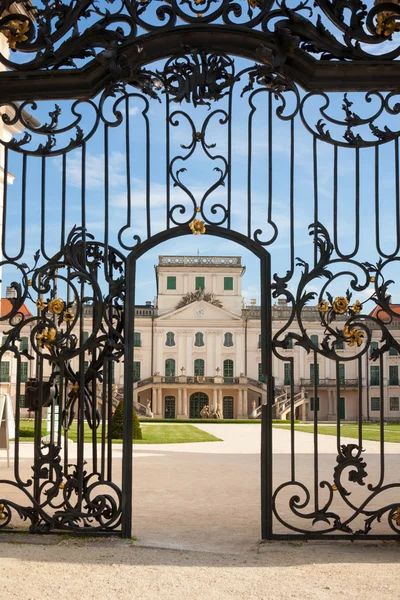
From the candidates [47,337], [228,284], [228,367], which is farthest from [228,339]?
[47,337]

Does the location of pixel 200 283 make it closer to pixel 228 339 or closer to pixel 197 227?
pixel 228 339

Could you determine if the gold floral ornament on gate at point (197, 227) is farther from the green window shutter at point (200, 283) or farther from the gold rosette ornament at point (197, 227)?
the green window shutter at point (200, 283)

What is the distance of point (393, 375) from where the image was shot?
135ft

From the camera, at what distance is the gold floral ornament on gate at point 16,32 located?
4.65 m

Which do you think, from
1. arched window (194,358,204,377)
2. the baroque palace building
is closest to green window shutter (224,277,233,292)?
the baroque palace building

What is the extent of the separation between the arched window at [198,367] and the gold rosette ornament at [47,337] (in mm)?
36594

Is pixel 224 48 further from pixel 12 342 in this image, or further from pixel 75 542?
pixel 75 542

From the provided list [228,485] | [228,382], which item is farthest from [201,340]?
[228,485]

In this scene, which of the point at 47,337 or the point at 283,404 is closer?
the point at 47,337

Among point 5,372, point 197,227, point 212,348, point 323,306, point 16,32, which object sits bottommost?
point 5,372

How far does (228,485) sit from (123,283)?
3.52m

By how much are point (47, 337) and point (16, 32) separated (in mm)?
2057

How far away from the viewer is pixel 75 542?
14.3 ft

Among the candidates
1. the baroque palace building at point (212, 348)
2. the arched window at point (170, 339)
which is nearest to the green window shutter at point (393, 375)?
the baroque palace building at point (212, 348)
